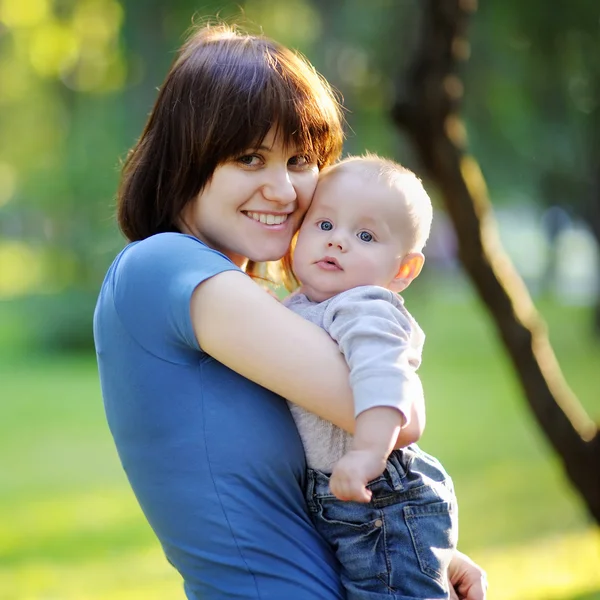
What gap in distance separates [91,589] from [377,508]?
437cm

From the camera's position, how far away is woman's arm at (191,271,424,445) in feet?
4.71

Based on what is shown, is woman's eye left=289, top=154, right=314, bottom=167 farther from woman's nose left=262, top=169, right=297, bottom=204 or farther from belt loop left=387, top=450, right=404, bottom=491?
belt loop left=387, top=450, right=404, bottom=491

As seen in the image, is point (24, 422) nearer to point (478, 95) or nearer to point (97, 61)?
point (97, 61)

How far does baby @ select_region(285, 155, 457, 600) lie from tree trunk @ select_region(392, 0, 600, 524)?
5.66ft

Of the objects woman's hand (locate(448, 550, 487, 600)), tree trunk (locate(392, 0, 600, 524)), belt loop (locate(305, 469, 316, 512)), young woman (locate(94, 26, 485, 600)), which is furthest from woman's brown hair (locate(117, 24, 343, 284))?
tree trunk (locate(392, 0, 600, 524))

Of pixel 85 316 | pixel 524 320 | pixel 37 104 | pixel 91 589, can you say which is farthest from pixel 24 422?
pixel 524 320

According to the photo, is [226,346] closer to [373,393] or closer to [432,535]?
[373,393]

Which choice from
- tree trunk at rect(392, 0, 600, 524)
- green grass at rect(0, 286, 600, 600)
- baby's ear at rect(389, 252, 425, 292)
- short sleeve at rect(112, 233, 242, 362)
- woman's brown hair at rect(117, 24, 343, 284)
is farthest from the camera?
green grass at rect(0, 286, 600, 600)

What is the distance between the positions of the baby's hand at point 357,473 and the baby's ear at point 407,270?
0.42 metres

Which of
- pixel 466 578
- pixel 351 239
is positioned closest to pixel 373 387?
pixel 351 239

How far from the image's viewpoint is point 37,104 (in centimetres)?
1540

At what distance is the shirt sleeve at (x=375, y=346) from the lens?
1.39 m

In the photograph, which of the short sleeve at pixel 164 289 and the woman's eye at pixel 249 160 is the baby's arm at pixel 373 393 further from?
the woman's eye at pixel 249 160

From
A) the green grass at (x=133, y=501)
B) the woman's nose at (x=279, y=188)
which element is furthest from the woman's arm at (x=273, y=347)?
the green grass at (x=133, y=501)
